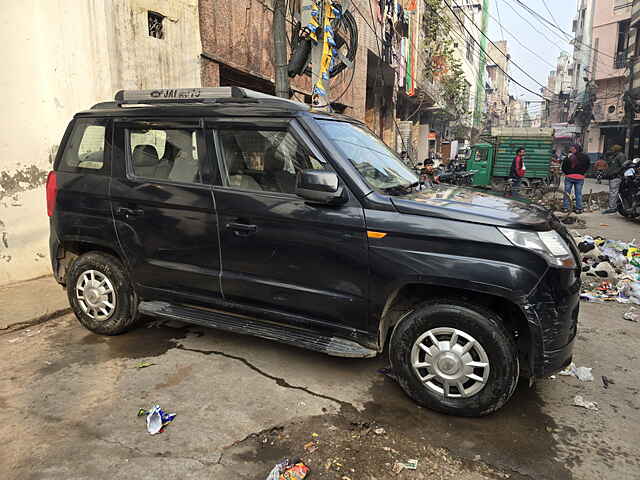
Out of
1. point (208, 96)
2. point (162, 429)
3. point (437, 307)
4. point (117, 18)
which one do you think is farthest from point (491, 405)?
point (117, 18)

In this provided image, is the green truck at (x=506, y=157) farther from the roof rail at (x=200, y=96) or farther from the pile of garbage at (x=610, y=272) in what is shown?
the roof rail at (x=200, y=96)

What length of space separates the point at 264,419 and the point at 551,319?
189 cm

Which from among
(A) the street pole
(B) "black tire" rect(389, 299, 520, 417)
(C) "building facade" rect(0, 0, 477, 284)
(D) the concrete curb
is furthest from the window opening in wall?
(A) the street pole

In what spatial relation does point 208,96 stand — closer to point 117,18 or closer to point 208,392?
A: point 208,392

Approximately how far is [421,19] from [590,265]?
70.8 ft

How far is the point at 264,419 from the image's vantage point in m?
2.89

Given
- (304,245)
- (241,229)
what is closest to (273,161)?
(241,229)

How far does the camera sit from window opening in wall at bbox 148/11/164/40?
7.30m

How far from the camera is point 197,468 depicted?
8.00 feet

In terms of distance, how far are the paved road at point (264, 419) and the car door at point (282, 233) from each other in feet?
1.94

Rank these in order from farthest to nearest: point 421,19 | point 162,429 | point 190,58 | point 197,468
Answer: point 421,19, point 190,58, point 162,429, point 197,468

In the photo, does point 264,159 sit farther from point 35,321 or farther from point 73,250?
point 35,321

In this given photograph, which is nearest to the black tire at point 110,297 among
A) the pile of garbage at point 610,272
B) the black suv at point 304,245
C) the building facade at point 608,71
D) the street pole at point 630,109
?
the black suv at point 304,245

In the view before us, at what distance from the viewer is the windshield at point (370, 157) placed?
3.21 m
